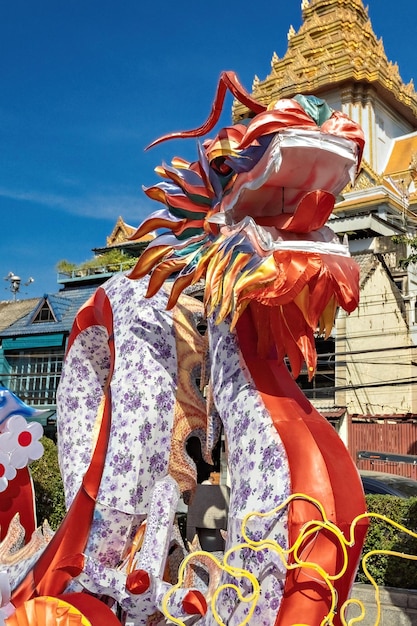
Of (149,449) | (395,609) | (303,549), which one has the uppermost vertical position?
(149,449)

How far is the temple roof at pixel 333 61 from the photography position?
24734mm

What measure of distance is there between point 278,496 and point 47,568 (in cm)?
145

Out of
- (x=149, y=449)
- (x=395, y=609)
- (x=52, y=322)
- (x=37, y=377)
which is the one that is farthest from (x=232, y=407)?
(x=52, y=322)

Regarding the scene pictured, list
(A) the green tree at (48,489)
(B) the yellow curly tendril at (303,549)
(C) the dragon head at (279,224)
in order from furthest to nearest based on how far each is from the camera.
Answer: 1. (A) the green tree at (48,489)
2. (C) the dragon head at (279,224)
3. (B) the yellow curly tendril at (303,549)

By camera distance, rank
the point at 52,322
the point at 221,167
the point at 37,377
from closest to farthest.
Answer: the point at 221,167 → the point at 37,377 → the point at 52,322

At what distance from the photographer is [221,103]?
375 centimetres

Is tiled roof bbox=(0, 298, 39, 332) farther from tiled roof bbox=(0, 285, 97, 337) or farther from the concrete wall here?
the concrete wall

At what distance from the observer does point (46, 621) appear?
346 centimetres

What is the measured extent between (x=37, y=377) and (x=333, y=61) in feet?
49.1

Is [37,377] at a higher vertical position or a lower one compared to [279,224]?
higher

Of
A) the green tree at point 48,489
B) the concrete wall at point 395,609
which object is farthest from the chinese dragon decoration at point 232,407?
the green tree at point 48,489

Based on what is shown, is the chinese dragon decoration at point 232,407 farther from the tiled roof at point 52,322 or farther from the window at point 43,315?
the window at point 43,315

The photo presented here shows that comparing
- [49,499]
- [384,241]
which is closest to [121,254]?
[384,241]

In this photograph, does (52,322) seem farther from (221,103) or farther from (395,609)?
(221,103)
